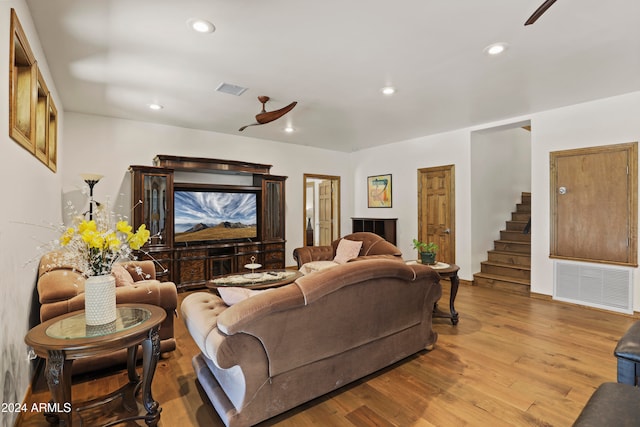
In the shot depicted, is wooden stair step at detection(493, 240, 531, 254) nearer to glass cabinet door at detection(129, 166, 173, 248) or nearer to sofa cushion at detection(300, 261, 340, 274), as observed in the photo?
sofa cushion at detection(300, 261, 340, 274)

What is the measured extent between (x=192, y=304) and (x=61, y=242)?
0.85 metres

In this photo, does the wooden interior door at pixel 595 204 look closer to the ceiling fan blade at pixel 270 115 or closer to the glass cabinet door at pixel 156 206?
the ceiling fan blade at pixel 270 115

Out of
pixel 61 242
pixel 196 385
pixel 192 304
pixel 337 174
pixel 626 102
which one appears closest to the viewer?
pixel 61 242

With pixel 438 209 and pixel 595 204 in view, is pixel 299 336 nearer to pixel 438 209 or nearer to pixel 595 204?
pixel 595 204

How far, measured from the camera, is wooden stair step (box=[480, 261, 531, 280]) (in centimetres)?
507

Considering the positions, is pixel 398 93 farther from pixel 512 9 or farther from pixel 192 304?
pixel 192 304

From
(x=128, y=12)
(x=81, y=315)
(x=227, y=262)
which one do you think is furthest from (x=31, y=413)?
(x=227, y=262)

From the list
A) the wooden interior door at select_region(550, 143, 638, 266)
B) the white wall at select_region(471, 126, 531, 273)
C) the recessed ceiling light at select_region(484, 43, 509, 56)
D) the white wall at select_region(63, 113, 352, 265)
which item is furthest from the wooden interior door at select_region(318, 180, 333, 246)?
the recessed ceiling light at select_region(484, 43, 509, 56)

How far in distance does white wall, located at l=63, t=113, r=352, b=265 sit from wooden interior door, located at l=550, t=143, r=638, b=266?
4493 millimetres

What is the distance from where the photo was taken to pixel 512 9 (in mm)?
2230

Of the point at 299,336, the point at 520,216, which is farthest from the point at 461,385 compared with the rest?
the point at 520,216

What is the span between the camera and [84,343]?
1579 mm

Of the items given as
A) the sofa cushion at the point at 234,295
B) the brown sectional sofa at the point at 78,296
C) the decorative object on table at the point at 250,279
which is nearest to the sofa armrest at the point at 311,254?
the decorative object on table at the point at 250,279

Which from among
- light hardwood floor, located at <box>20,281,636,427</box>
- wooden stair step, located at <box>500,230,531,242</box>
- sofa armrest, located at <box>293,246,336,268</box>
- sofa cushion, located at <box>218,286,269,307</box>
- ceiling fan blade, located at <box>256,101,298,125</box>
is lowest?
light hardwood floor, located at <box>20,281,636,427</box>
